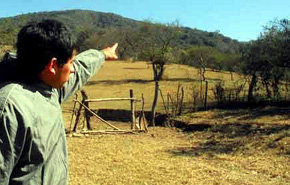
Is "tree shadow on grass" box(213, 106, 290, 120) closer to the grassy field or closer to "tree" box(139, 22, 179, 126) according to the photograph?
the grassy field

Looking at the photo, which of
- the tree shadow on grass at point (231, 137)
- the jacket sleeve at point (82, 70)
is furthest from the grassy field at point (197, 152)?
the jacket sleeve at point (82, 70)

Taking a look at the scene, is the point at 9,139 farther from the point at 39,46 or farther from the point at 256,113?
the point at 256,113

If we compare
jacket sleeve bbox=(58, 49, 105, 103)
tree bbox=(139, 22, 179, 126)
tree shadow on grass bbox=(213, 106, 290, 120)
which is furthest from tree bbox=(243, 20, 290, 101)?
jacket sleeve bbox=(58, 49, 105, 103)

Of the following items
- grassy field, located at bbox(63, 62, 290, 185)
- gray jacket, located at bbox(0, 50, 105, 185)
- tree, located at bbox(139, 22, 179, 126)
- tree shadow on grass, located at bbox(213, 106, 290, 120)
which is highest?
tree, located at bbox(139, 22, 179, 126)

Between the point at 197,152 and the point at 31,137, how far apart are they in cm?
1032

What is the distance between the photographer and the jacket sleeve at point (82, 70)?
240 cm

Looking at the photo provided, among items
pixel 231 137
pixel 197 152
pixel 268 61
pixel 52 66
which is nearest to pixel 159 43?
pixel 268 61

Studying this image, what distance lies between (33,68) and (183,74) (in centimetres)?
3317

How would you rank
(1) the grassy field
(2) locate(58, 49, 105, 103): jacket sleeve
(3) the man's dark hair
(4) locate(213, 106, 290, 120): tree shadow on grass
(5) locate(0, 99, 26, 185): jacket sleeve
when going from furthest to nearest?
(4) locate(213, 106, 290, 120): tree shadow on grass
(1) the grassy field
(2) locate(58, 49, 105, 103): jacket sleeve
(3) the man's dark hair
(5) locate(0, 99, 26, 185): jacket sleeve

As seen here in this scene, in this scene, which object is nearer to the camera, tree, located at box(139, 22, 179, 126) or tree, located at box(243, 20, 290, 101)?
tree, located at box(243, 20, 290, 101)

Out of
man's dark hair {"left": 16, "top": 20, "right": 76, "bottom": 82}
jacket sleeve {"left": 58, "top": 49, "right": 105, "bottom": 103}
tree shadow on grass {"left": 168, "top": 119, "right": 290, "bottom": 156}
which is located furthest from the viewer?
tree shadow on grass {"left": 168, "top": 119, "right": 290, "bottom": 156}

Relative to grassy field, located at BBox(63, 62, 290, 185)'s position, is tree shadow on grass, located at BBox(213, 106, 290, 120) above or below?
above

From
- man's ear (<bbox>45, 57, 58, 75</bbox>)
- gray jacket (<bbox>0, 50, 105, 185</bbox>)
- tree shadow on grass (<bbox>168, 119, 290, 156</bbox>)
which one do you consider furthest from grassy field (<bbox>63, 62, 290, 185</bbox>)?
man's ear (<bbox>45, 57, 58, 75</bbox>)

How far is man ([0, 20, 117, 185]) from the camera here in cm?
174
